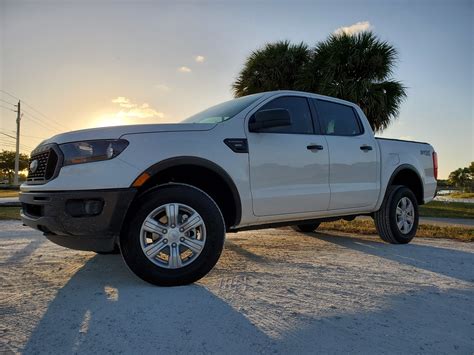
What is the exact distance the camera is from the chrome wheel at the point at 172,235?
10.9 feet

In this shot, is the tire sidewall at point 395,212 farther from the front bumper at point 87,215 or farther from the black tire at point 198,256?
the front bumper at point 87,215

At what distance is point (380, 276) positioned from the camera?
367cm

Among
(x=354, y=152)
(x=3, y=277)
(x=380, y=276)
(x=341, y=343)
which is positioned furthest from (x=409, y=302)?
(x=3, y=277)

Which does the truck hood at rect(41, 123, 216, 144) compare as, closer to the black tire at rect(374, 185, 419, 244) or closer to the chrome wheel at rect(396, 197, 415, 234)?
the black tire at rect(374, 185, 419, 244)

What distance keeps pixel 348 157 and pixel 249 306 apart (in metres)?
2.70

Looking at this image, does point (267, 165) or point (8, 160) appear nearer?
point (267, 165)

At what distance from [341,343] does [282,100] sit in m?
2.89

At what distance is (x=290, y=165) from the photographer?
166 inches

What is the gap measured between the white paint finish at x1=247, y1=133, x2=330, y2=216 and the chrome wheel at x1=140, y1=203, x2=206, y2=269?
A: 0.77 metres

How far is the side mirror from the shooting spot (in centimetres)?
386

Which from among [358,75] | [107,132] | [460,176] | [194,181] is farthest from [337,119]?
[460,176]

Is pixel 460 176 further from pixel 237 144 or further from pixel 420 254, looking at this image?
pixel 237 144

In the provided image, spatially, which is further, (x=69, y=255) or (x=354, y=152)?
(x=354, y=152)

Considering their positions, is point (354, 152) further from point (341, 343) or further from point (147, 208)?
point (341, 343)
